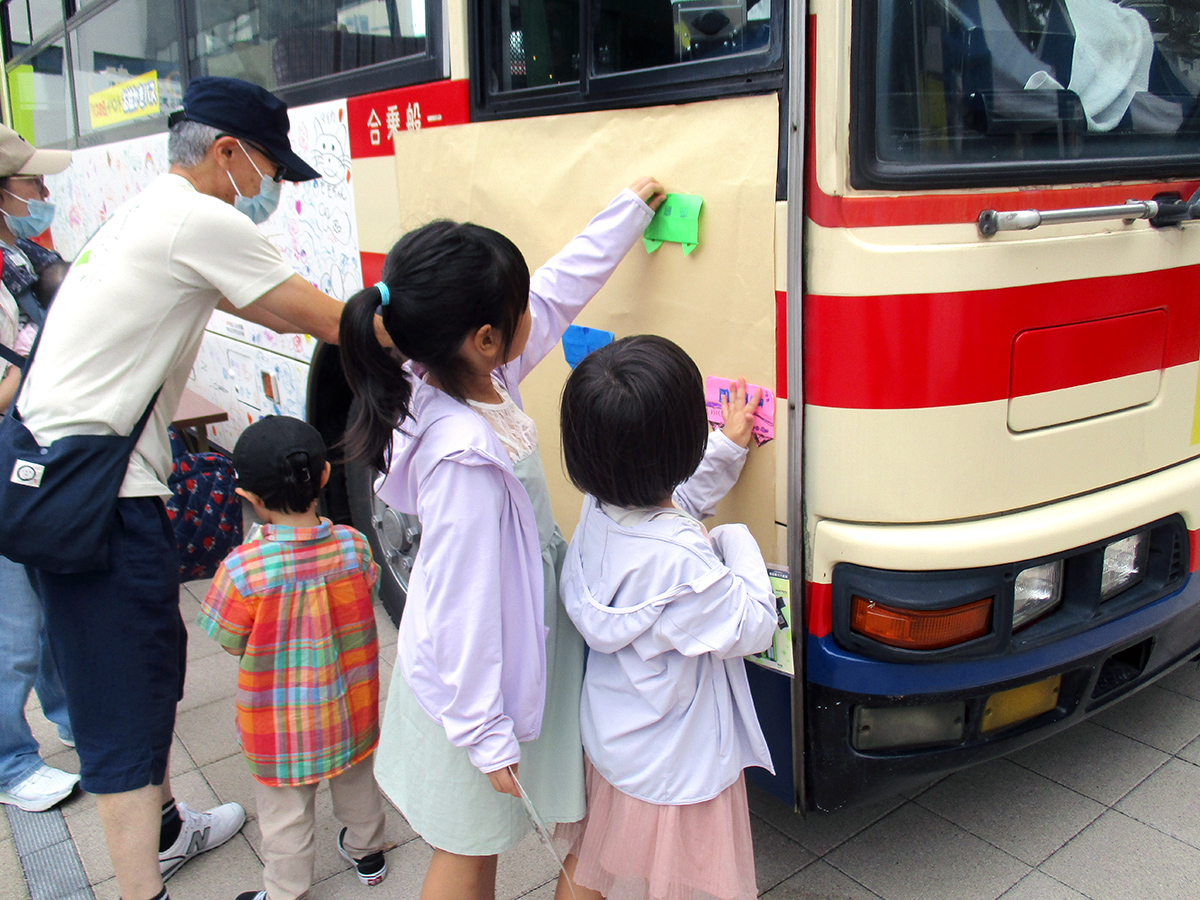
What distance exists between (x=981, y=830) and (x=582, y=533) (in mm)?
1474

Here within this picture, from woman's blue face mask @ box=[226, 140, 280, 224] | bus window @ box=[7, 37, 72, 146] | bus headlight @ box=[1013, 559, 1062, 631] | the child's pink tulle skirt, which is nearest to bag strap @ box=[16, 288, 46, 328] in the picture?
woman's blue face mask @ box=[226, 140, 280, 224]

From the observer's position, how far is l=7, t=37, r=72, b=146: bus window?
5.92 m

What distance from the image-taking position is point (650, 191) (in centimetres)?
197

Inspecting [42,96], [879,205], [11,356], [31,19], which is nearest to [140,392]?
[11,356]

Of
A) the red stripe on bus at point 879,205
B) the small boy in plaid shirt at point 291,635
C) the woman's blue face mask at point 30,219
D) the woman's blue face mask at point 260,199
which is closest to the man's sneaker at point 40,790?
the small boy in plaid shirt at point 291,635

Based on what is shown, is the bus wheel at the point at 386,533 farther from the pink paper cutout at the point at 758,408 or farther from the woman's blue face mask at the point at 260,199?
the pink paper cutout at the point at 758,408

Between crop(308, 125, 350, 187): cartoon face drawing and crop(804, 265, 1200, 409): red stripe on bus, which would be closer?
crop(804, 265, 1200, 409): red stripe on bus

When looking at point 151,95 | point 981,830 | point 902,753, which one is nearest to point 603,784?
point 902,753

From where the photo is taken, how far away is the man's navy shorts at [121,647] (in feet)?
6.45

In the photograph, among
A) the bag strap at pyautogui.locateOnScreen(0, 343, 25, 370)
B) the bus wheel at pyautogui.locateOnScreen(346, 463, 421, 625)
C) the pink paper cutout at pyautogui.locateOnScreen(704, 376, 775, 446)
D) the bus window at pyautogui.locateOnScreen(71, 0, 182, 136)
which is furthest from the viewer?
the bus window at pyautogui.locateOnScreen(71, 0, 182, 136)

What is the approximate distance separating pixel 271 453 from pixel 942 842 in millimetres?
1929

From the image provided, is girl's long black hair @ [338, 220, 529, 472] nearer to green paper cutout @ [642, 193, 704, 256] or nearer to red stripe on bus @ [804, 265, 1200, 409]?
green paper cutout @ [642, 193, 704, 256]

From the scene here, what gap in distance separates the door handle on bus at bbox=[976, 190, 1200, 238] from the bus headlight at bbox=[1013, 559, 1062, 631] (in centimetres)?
68

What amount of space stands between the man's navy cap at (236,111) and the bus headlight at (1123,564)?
2106 millimetres
